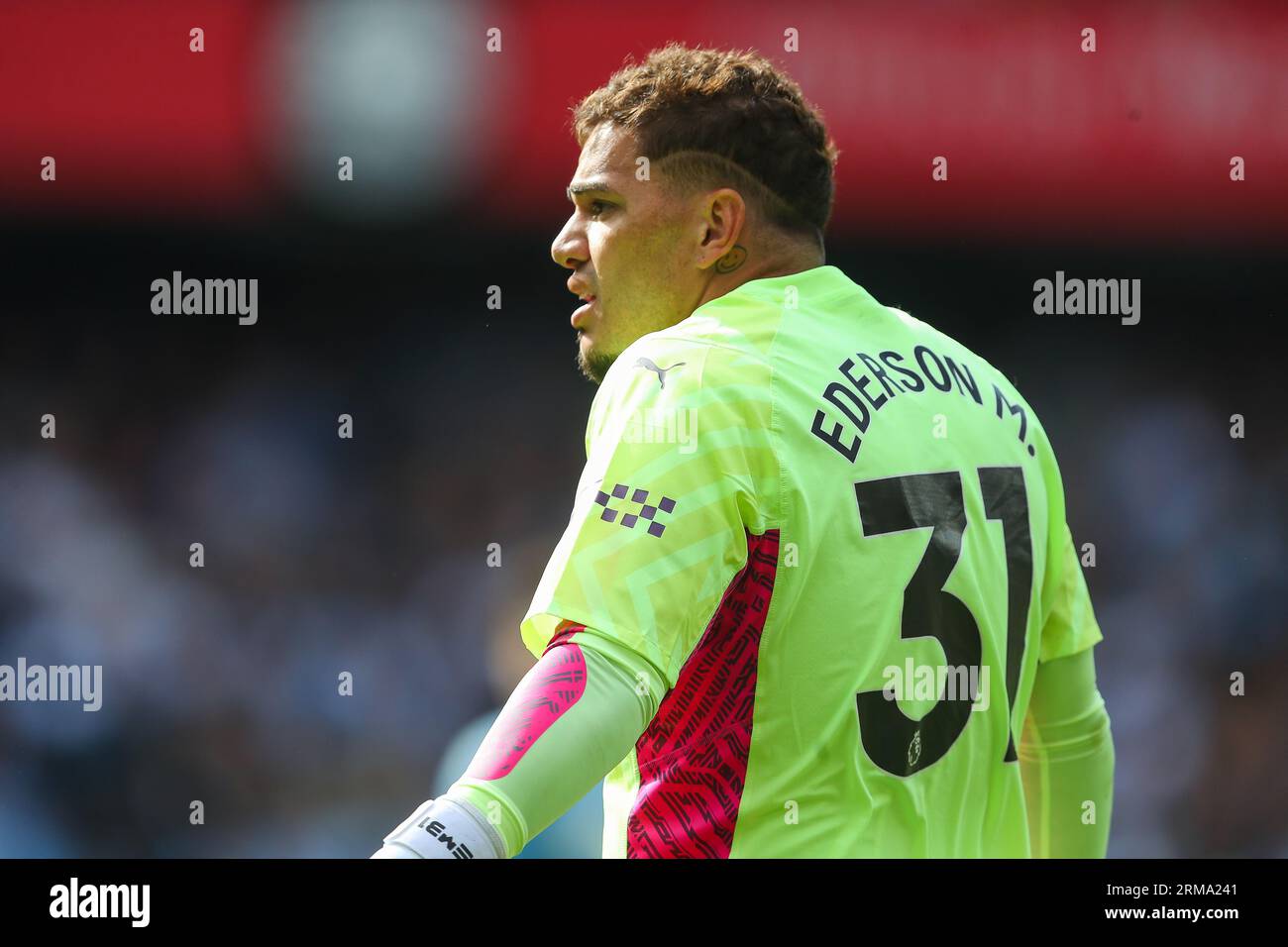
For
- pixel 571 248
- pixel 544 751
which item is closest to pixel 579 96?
pixel 571 248

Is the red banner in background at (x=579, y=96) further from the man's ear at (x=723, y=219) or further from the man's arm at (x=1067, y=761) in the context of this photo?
the man's arm at (x=1067, y=761)

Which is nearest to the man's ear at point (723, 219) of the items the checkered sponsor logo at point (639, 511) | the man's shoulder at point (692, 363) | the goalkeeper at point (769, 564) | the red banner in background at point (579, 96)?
the goalkeeper at point (769, 564)

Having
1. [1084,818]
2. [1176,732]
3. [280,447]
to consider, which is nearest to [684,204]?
[1084,818]

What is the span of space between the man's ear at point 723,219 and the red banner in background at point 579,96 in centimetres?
317

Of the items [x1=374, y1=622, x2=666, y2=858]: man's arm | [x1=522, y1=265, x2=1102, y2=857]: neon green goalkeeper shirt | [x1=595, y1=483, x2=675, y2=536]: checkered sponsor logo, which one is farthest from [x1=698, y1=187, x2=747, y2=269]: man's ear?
[x1=374, y1=622, x2=666, y2=858]: man's arm

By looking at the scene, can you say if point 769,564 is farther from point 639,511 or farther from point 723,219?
point 723,219

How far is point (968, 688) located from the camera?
1.89 metres

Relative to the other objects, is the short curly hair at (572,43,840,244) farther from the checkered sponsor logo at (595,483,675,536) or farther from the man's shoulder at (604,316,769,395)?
the checkered sponsor logo at (595,483,675,536)

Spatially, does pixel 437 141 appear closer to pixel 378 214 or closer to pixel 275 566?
A: pixel 378 214

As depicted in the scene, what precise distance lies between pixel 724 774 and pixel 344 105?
14.2 ft

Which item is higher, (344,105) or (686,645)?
(344,105)

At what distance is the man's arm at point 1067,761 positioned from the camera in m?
2.19

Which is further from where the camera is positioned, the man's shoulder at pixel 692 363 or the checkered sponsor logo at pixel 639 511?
the man's shoulder at pixel 692 363

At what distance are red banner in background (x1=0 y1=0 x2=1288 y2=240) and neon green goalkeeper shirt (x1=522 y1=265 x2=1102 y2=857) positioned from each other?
3512 mm
